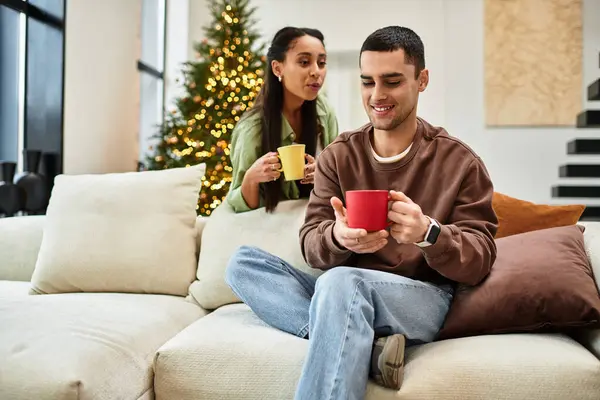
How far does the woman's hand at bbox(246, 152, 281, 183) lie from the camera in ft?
6.81

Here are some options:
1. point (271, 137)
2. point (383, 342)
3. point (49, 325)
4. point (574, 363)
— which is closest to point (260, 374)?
point (383, 342)

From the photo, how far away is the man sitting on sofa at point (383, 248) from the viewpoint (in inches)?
50.8

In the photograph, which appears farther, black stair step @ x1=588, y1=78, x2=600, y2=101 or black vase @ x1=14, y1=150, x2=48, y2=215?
black stair step @ x1=588, y1=78, x2=600, y2=101

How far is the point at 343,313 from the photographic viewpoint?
1307 mm

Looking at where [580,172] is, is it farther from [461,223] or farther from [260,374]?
[260,374]

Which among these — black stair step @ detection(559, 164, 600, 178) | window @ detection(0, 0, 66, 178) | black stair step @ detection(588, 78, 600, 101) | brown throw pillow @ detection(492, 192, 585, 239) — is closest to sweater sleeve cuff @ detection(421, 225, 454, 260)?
brown throw pillow @ detection(492, 192, 585, 239)

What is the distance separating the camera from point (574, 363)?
4.36ft

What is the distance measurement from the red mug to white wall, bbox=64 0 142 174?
9.54ft

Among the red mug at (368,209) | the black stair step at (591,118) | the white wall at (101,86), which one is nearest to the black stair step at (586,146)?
the black stair step at (591,118)

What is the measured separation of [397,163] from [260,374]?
64 centimetres

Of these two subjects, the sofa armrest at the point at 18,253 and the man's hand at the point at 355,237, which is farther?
the sofa armrest at the point at 18,253

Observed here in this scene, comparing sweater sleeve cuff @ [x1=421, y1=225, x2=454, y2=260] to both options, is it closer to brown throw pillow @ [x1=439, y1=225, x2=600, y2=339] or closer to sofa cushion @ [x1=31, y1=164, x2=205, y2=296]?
brown throw pillow @ [x1=439, y1=225, x2=600, y2=339]

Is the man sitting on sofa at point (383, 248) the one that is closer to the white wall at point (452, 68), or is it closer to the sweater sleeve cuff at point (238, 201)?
the sweater sleeve cuff at point (238, 201)

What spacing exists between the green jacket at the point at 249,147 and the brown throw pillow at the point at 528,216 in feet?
2.33
